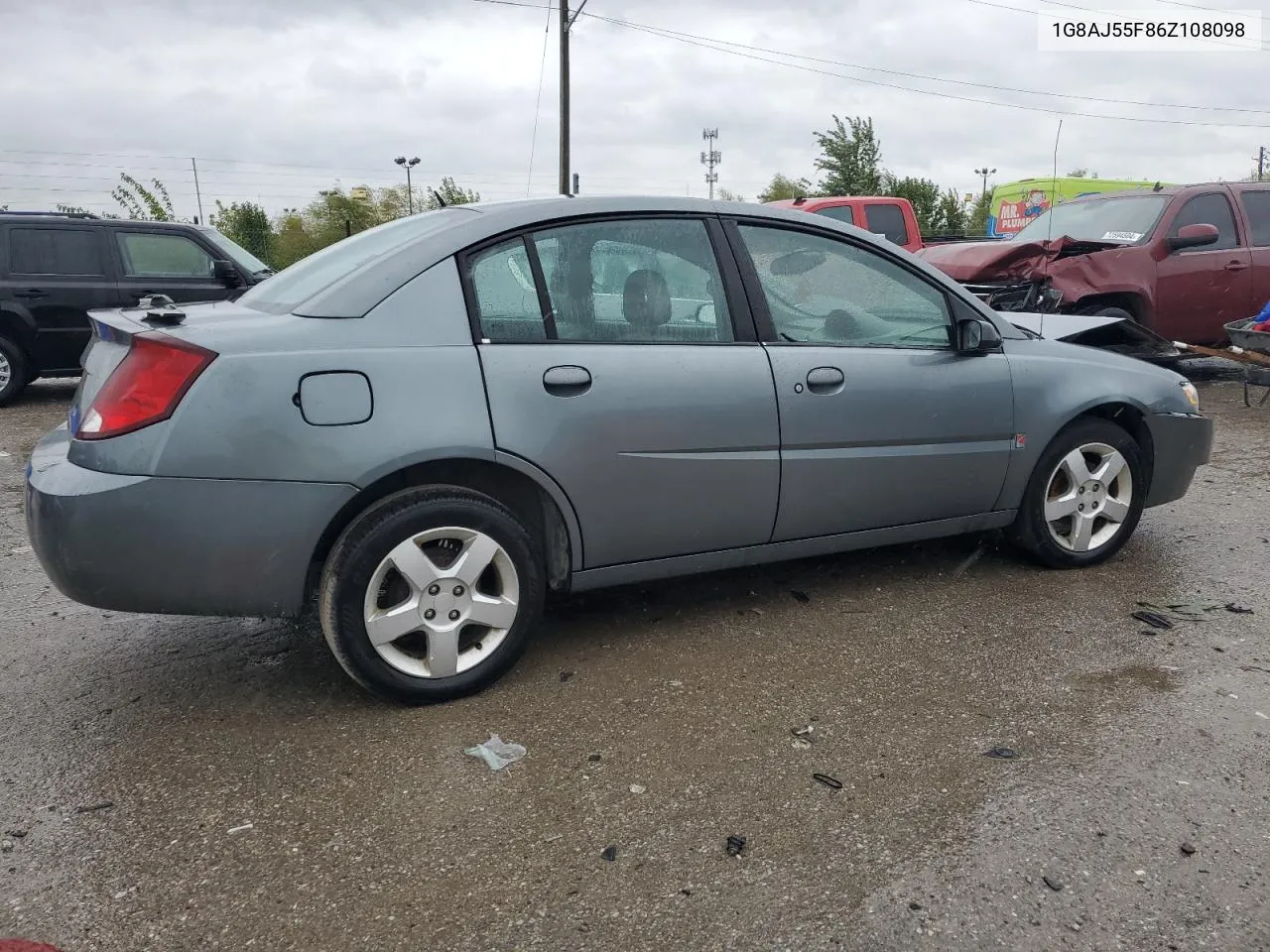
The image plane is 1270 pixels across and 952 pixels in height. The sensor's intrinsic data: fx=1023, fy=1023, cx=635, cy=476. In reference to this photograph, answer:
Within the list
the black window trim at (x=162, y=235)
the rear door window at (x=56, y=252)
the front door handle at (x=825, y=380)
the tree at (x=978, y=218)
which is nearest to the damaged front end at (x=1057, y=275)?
the front door handle at (x=825, y=380)

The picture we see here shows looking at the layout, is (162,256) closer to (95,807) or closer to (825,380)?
(825,380)

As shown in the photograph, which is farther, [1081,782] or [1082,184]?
[1082,184]

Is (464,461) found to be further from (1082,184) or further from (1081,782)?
(1082,184)

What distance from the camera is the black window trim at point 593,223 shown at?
324cm

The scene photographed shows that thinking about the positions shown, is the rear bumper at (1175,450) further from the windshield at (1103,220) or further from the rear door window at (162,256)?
the rear door window at (162,256)

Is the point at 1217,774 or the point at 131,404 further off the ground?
the point at 131,404

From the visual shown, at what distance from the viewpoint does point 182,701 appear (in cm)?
328

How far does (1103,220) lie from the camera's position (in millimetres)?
9953

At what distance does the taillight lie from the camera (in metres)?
2.85

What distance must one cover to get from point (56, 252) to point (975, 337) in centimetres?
896

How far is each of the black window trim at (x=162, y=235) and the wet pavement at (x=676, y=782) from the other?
6.51 m

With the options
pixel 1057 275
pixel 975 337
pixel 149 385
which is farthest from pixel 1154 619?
pixel 1057 275

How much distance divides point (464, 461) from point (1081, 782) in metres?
1.99

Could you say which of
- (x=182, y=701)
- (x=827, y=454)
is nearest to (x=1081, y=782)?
(x=827, y=454)
